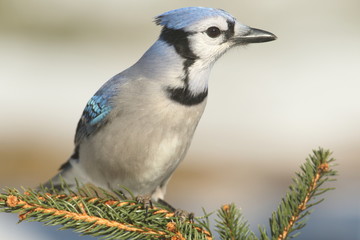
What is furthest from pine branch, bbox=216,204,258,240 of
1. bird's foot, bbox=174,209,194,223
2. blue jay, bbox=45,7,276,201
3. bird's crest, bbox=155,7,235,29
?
bird's crest, bbox=155,7,235,29

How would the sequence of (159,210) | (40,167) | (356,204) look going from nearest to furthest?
1. (159,210)
2. (356,204)
3. (40,167)

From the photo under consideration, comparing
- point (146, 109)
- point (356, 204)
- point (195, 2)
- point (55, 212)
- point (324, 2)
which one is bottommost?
point (55, 212)

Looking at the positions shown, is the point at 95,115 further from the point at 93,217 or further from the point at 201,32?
the point at 93,217

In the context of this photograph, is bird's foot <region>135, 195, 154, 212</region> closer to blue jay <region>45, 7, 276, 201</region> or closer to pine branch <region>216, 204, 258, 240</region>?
pine branch <region>216, 204, 258, 240</region>

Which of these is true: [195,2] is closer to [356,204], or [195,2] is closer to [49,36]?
[49,36]

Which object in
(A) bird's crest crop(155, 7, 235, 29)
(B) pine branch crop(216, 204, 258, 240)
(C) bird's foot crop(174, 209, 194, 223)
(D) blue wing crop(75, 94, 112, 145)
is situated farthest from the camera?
(D) blue wing crop(75, 94, 112, 145)

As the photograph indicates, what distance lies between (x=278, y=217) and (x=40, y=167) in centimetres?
355

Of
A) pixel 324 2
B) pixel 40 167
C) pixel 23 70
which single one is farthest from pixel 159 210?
pixel 324 2

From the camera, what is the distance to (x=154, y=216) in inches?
55.9

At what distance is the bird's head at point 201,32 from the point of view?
5.93 ft

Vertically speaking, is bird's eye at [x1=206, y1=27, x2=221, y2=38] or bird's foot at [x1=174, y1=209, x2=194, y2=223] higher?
bird's eye at [x1=206, y1=27, x2=221, y2=38]

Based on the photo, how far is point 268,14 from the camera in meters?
7.99

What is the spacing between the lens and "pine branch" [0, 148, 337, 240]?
52.6 inches

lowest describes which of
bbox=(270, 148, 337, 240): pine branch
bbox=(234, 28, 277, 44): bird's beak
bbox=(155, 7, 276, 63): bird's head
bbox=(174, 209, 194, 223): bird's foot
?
bbox=(174, 209, 194, 223): bird's foot
